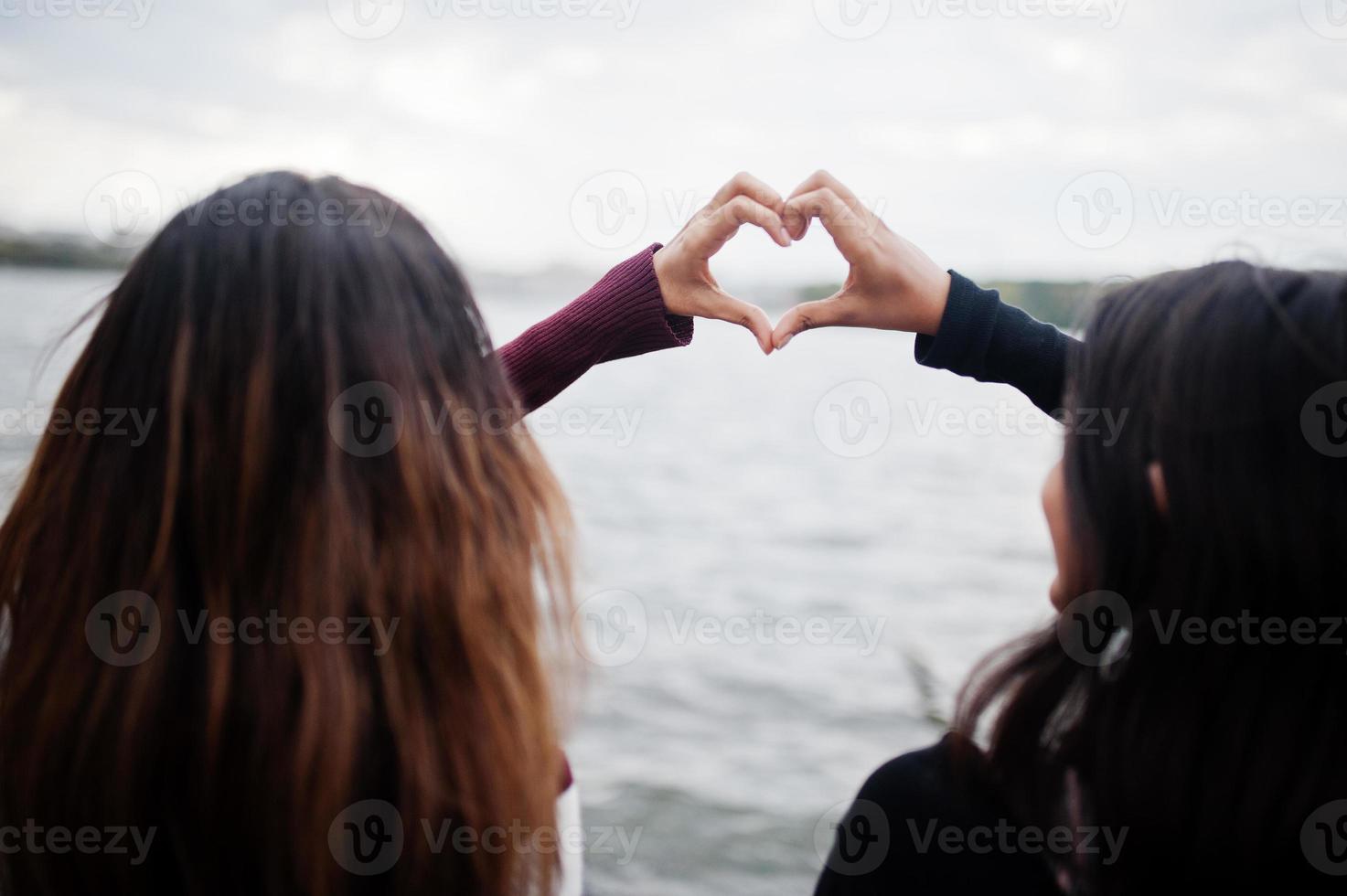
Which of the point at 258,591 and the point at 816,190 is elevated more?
the point at 816,190

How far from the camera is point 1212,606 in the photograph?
1.16m

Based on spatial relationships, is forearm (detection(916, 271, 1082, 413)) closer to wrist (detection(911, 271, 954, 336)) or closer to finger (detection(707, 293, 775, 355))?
wrist (detection(911, 271, 954, 336))

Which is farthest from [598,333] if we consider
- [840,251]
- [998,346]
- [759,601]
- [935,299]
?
[759,601]

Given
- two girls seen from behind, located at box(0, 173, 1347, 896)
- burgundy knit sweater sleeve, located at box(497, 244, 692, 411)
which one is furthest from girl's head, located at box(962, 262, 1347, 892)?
burgundy knit sweater sleeve, located at box(497, 244, 692, 411)

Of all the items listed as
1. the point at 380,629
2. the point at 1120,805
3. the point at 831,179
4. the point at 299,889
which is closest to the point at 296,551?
the point at 380,629

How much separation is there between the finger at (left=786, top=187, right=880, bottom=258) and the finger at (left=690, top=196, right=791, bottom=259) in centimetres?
7

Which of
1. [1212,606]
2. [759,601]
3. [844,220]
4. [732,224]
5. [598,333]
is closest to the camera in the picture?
[1212,606]

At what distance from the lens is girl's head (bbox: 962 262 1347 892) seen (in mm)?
1131

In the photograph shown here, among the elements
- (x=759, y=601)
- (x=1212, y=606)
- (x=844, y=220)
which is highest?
(x=844, y=220)

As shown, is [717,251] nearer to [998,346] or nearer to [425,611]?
[998,346]

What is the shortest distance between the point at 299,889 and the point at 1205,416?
1.18 metres

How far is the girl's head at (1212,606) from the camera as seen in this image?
1.13 metres

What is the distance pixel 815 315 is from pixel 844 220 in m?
0.18

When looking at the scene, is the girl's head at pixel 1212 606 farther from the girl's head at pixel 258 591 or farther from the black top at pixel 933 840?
the girl's head at pixel 258 591
